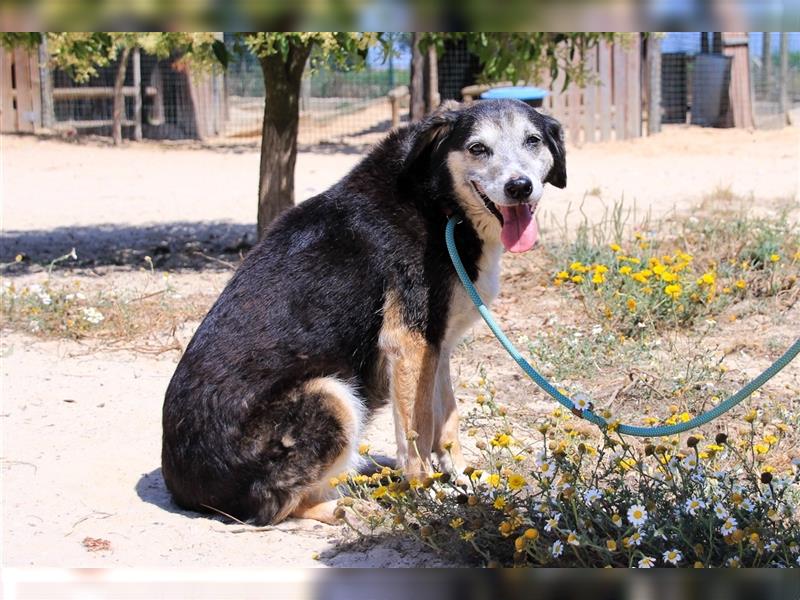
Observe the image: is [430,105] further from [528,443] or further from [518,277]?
[528,443]

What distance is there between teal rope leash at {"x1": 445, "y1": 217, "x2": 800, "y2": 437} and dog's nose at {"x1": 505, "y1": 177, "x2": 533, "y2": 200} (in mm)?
302

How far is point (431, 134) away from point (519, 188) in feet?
1.70

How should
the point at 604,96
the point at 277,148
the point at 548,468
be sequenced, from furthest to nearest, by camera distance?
the point at 604,96 → the point at 277,148 → the point at 548,468

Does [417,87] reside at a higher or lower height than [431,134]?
higher

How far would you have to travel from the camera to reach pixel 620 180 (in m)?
13.0

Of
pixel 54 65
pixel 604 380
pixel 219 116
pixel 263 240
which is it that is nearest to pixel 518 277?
pixel 604 380

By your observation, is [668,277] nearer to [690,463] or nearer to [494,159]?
[494,159]

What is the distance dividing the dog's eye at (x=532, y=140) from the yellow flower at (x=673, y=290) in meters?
1.80

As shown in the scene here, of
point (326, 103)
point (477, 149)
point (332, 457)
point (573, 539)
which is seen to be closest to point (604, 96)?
point (326, 103)

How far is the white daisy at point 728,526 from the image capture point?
2.86 meters

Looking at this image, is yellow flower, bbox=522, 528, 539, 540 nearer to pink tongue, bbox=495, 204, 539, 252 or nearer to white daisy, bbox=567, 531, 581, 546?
white daisy, bbox=567, 531, 581, 546

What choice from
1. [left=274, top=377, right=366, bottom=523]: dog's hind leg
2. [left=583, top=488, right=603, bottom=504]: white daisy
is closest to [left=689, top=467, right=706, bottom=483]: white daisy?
[left=583, top=488, right=603, bottom=504]: white daisy

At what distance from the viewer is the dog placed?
3.85 meters

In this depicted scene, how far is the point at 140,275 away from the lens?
8.34 metres
